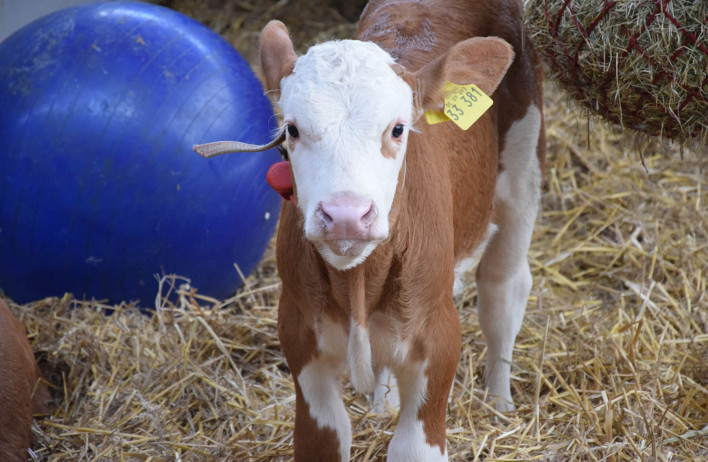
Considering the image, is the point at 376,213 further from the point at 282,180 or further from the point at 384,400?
the point at 384,400

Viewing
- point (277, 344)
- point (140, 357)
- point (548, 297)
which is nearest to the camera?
point (140, 357)

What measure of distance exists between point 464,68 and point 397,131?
386mm

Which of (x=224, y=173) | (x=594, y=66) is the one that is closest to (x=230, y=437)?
(x=224, y=173)

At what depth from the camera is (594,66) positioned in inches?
104

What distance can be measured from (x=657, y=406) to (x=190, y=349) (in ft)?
7.01

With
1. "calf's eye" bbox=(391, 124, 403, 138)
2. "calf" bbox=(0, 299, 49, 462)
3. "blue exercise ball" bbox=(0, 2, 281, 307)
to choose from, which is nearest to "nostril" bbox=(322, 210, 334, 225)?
"calf's eye" bbox=(391, 124, 403, 138)

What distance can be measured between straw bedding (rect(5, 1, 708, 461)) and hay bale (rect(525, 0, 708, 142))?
1.23 ft

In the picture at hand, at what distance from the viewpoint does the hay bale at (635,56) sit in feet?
8.01

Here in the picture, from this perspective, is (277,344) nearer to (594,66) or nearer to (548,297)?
(548,297)

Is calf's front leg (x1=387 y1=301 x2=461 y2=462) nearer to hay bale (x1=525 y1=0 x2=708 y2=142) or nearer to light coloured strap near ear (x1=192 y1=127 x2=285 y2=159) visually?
light coloured strap near ear (x1=192 y1=127 x2=285 y2=159)

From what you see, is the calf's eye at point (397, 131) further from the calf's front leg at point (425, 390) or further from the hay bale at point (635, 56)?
the hay bale at point (635, 56)

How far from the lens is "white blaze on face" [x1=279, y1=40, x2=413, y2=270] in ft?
6.56

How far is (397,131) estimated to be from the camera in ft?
7.47

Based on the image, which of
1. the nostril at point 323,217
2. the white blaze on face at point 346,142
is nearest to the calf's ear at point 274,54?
the white blaze on face at point 346,142
